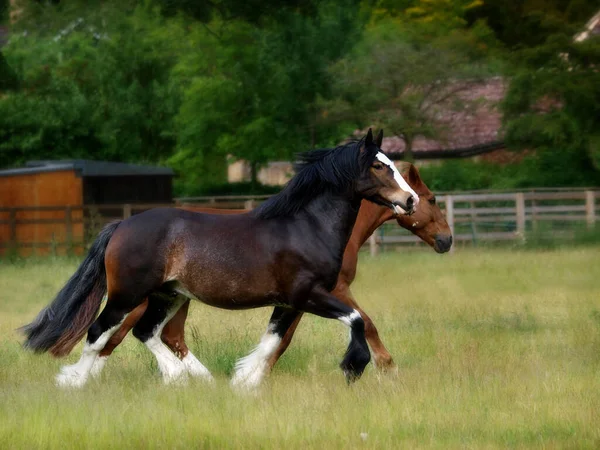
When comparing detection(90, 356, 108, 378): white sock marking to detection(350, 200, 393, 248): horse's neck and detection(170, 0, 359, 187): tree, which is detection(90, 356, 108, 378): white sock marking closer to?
detection(350, 200, 393, 248): horse's neck

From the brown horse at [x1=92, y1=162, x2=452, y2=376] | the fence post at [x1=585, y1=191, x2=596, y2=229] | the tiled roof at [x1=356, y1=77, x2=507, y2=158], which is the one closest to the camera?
the brown horse at [x1=92, y1=162, x2=452, y2=376]

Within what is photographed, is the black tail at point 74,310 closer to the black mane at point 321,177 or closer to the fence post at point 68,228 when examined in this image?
the black mane at point 321,177

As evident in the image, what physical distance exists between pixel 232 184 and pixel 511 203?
1142 centimetres

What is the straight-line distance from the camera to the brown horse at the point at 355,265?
906cm

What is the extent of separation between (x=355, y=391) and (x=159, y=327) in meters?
1.85

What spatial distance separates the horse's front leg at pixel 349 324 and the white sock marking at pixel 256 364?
0.46m

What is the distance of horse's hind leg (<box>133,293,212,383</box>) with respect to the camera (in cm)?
916

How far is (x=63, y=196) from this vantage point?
2769 centimetres

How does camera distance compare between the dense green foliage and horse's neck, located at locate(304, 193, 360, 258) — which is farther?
the dense green foliage

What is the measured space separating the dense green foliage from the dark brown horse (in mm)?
20211

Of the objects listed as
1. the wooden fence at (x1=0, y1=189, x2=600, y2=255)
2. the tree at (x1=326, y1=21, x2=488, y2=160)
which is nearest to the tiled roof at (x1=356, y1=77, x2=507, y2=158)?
the tree at (x1=326, y1=21, x2=488, y2=160)

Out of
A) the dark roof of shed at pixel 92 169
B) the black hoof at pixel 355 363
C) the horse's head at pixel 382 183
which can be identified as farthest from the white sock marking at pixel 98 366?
the dark roof of shed at pixel 92 169

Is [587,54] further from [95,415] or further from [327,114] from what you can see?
[95,415]

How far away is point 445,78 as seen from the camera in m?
35.6
